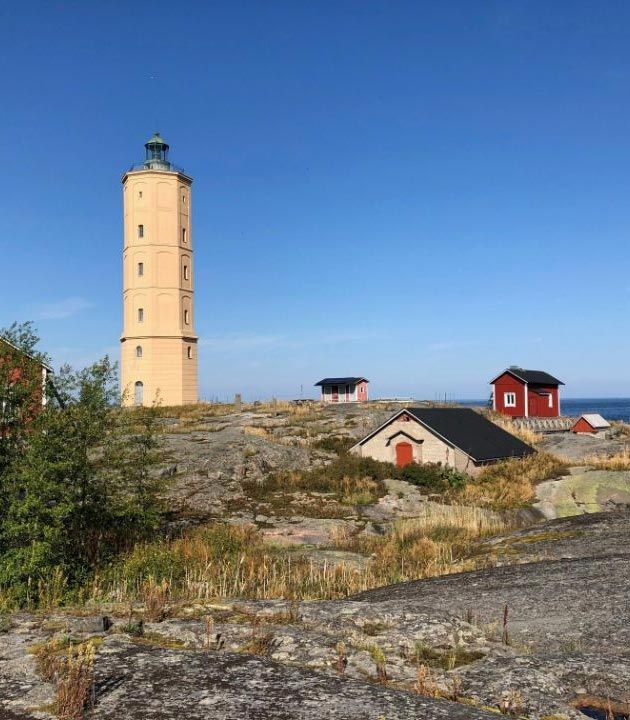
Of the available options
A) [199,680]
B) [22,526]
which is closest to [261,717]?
[199,680]

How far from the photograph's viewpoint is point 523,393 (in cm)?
6391

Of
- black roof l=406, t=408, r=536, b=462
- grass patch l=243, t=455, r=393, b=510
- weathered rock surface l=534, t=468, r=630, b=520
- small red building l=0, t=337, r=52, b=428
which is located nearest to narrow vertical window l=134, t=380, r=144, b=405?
grass patch l=243, t=455, r=393, b=510

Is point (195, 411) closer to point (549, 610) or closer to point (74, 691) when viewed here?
point (549, 610)

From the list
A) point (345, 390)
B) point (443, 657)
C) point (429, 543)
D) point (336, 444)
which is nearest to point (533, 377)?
point (345, 390)

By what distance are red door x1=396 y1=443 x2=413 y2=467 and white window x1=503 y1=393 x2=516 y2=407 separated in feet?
97.8

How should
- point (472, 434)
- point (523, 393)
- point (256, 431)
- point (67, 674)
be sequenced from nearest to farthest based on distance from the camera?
point (67, 674), point (472, 434), point (256, 431), point (523, 393)

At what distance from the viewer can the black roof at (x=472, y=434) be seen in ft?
123

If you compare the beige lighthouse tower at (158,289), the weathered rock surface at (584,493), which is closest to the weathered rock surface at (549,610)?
the weathered rock surface at (584,493)

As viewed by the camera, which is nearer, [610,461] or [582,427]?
[610,461]

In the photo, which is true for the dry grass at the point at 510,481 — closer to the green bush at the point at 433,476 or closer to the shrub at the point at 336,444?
the green bush at the point at 433,476

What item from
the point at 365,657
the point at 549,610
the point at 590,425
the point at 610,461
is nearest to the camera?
the point at 365,657

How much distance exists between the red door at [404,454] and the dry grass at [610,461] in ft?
31.9

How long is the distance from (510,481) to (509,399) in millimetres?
32269

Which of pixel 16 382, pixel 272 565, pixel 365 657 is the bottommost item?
pixel 272 565
